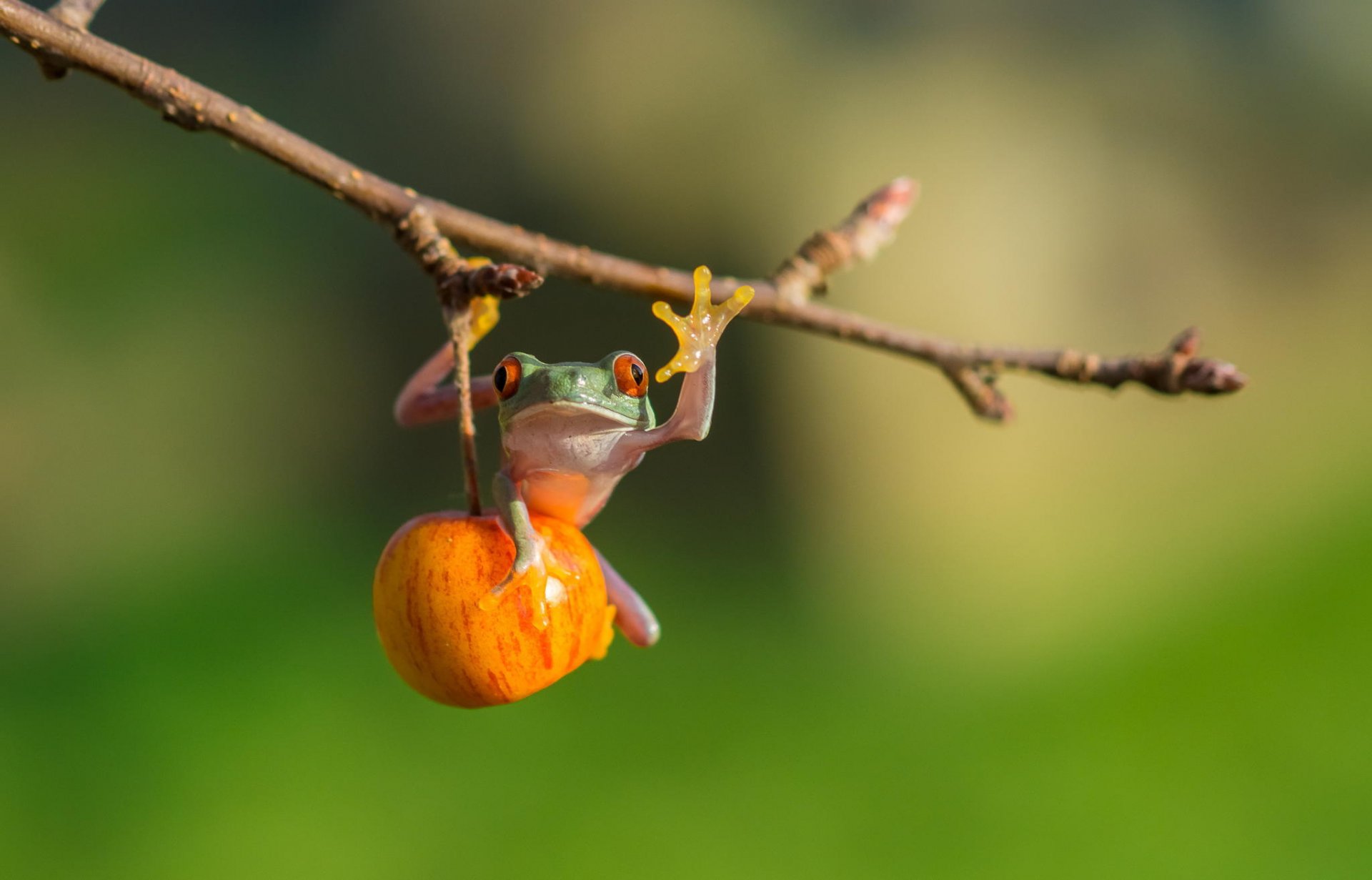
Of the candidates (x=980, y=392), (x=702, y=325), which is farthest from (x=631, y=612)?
(x=980, y=392)

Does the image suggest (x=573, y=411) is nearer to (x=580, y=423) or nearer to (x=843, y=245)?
(x=580, y=423)

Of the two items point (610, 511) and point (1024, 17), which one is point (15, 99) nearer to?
point (610, 511)

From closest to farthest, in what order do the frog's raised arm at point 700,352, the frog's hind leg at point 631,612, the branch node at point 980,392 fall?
the frog's raised arm at point 700,352 < the frog's hind leg at point 631,612 < the branch node at point 980,392

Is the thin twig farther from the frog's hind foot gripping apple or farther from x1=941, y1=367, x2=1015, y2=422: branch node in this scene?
the frog's hind foot gripping apple

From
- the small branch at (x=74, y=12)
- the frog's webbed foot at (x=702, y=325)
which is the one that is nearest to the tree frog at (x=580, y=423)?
the frog's webbed foot at (x=702, y=325)

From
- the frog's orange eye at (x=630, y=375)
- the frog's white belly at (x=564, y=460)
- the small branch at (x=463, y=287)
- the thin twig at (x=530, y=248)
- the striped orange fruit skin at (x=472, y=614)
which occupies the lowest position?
the striped orange fruit skin at (x=472, y=614)

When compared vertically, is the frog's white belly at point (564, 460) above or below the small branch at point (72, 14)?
below

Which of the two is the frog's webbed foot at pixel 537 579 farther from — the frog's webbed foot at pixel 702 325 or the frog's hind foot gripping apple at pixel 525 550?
the frog's webbed foot at pixel 702 325

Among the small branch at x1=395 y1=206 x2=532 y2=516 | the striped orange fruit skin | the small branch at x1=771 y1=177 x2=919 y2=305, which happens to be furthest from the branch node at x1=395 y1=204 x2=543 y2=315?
the small branch at x1=771 y1=177 x2=919 y2=305
